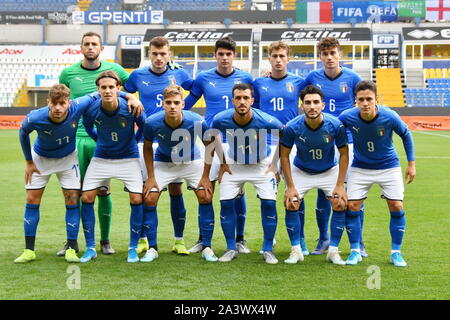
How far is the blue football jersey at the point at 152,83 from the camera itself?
7.38m

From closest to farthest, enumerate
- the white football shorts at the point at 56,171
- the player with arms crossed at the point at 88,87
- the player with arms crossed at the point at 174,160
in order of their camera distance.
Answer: the player with arms crossed at the point at 174,160 → the white football shorts at the point at 56,171 → the player with arms crossed at the point at 88,87

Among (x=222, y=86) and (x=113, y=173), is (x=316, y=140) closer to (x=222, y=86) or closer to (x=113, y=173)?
(x=222, y=86)

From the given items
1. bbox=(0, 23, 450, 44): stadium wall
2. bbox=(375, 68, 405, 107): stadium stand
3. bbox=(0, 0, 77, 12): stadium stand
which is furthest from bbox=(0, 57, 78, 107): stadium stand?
bbox=(375, 68, 405, 107): stadium stand

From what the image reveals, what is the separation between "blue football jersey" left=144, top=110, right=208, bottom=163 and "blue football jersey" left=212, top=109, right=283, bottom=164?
0.66ft

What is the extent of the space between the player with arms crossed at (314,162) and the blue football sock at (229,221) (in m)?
0.54

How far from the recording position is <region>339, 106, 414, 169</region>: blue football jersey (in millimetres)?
6480

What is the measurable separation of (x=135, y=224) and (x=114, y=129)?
0.94 m

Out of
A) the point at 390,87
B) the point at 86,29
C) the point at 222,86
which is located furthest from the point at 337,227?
the point at 86,29

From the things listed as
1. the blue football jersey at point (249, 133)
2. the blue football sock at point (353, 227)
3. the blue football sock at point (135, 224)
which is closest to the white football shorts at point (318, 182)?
the blue football sock at point (353, 227)

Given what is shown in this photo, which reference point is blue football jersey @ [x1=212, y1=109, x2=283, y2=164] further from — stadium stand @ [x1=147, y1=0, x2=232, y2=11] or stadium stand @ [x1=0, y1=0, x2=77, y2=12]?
stadium stand @ [x1=0, y1=0, x2=77, y2=12]

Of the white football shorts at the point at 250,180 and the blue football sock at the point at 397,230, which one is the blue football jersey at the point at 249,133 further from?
the blue football sock at the point at 397,230

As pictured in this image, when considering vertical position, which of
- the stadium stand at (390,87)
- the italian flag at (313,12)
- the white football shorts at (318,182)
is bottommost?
the white football shorts at (318,182)

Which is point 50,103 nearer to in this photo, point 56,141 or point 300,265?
point 56,141

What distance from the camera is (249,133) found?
6.68 metres
